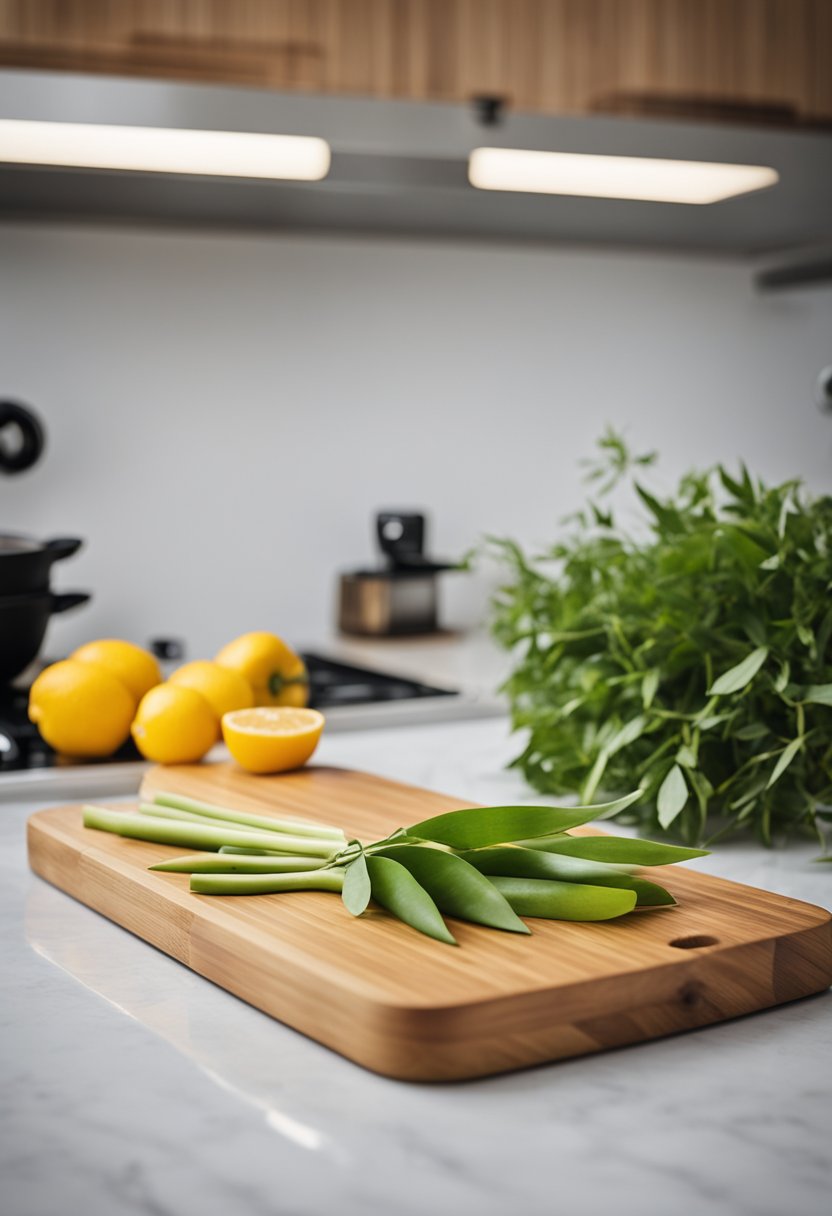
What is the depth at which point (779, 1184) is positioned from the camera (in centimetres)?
55

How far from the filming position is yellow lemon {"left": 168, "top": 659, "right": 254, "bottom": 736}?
4.11 ft

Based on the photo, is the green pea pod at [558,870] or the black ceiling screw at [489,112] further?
the black ceiling screw at [489,112]

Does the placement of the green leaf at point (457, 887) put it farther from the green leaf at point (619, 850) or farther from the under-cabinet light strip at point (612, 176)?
the under-cabinet light strip at point (612, 176)

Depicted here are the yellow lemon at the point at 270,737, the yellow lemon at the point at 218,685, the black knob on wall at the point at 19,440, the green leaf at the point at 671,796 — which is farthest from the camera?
the black knob on wall at the point at 19,440

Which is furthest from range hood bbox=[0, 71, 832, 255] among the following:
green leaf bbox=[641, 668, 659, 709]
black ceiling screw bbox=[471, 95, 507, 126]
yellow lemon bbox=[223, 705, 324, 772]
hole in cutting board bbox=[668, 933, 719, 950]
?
hole in cutting board bbox=[668, 933, 719, 950]

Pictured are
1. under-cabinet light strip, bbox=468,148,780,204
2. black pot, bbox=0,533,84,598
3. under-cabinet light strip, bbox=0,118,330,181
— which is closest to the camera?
black pot, bbox=0,533,84,598

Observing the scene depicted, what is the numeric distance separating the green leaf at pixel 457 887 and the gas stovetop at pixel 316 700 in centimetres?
58

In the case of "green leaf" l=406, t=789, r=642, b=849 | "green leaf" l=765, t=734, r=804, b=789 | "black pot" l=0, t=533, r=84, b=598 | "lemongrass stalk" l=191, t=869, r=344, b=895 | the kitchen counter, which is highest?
"black pot" l=0, t=533, r=84, b=598

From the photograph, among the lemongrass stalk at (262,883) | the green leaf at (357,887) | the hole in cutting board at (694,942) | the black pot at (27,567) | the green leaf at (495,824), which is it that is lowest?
the hole in cutting board at (694,942)

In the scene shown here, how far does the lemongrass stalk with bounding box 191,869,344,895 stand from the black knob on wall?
4.16 feet

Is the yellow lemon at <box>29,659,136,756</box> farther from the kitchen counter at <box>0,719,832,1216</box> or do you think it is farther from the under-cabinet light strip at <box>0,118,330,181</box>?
the under-cabinet light strip at <box>0,118,330,181</box>

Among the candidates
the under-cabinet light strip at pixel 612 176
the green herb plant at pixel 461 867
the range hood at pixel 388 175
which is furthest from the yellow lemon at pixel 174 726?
the under-cabinet light strip at pixel 612 176

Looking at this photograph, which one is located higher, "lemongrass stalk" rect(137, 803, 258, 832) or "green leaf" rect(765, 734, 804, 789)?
"green leaf" rect(765, 734, 804, 789)

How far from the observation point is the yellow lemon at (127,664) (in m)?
1.28
